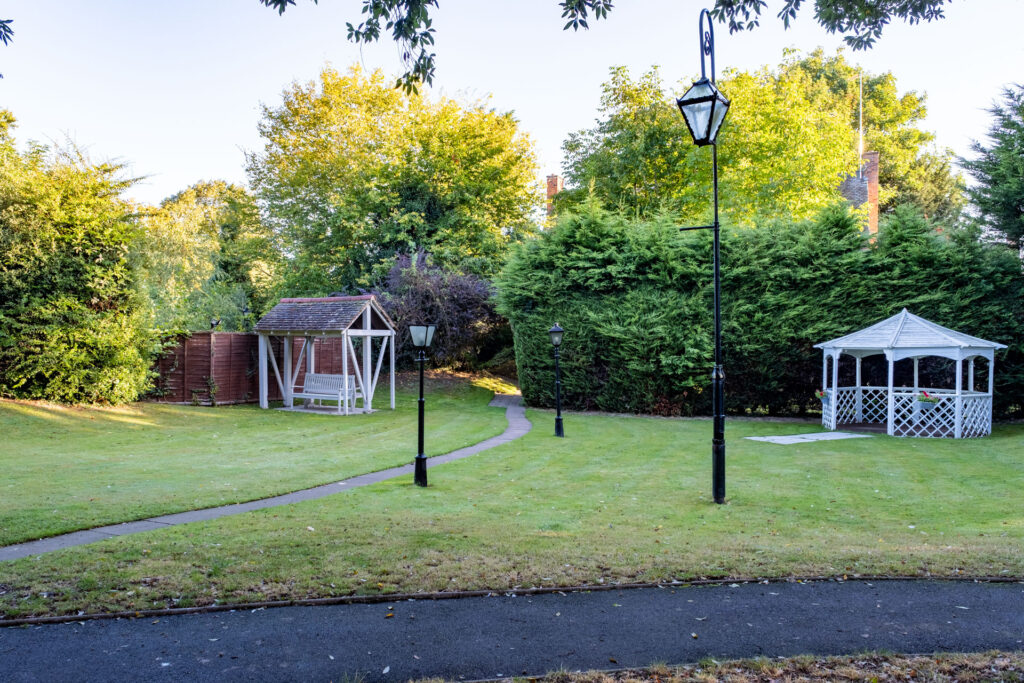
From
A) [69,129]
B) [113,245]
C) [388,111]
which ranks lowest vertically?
[113,245]

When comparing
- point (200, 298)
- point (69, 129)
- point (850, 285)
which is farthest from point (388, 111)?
point (850, 285)

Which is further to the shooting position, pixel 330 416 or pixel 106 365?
pixel 330 416

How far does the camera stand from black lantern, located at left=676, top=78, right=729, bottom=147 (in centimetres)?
762

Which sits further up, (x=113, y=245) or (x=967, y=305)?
(x=113, y=245)

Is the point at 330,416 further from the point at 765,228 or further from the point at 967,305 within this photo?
the point at 967,305

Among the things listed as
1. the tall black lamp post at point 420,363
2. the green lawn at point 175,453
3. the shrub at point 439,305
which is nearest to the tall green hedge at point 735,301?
the green lawn at point 175,453

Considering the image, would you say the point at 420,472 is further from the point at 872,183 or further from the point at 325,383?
the point at 872,183

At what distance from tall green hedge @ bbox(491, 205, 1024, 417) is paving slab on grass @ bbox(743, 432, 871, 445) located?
3316mm

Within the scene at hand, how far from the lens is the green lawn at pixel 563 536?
16.8 ft

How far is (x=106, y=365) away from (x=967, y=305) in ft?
71.3

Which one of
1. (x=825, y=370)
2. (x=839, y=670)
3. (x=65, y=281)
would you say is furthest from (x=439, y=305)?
(x=839, y=670)

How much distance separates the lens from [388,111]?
→ 112 feet

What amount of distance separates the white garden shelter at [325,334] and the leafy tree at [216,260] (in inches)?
120

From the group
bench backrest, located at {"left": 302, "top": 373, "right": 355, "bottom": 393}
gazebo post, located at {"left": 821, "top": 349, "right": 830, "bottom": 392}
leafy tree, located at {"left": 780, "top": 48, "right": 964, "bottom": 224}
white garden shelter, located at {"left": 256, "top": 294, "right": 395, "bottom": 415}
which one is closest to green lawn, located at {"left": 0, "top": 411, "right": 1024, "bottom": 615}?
gazebo post, located at {"left": 821, "top": 349, "right": 830, "bottom": 392}
